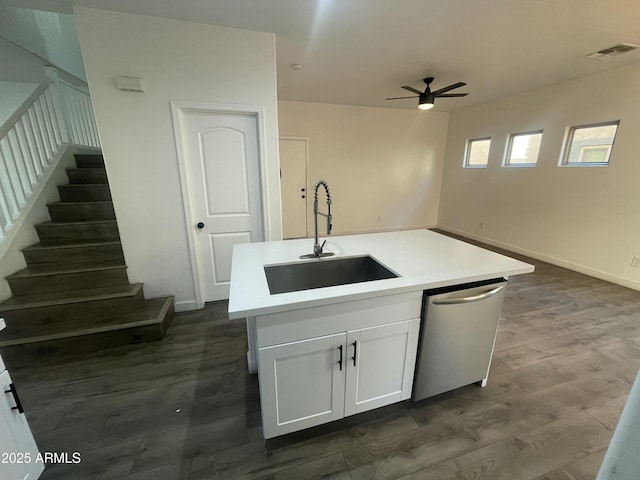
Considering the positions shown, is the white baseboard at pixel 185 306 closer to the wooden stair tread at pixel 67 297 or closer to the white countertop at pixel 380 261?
the wooden stair tread at pixel 67 297

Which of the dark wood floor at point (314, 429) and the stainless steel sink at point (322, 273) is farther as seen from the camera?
the stainless steel sink at point (322, 273)

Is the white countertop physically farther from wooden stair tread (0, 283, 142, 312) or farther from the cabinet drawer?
wooden stair tread (0, 283, 142, 312)

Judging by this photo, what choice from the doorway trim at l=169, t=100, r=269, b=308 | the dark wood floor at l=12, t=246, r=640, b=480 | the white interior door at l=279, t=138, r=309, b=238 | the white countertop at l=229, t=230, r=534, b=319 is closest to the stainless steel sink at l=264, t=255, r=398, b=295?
the white countertop at l=229, t=230, r=534, b=319

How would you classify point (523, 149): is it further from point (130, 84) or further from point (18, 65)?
point (18, 65)

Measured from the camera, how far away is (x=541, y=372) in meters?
1.93

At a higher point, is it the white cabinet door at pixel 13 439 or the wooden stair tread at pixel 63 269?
the wooden stair tread at pixel 63 269

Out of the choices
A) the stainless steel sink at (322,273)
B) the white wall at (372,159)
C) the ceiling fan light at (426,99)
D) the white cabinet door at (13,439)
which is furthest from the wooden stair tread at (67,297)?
the ceiling fan light at (426,99)

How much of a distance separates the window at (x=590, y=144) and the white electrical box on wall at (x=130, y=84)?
214 inches

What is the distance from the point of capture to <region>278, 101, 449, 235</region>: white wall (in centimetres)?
506

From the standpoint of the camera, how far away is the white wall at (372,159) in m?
5.06

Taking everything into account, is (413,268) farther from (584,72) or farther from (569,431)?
(584,72)

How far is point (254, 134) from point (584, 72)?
14.3ft

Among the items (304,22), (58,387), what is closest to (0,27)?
(304,22)

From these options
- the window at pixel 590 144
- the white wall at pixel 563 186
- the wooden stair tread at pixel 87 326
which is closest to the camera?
the wooden stair tread at pixel 87 326
